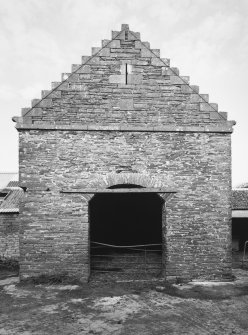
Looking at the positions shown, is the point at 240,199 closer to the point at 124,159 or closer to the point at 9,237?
the point at 124,159

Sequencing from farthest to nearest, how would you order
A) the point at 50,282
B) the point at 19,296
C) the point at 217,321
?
1. the point at 50,282
2. the point at 19,296
3. the point at 217,321

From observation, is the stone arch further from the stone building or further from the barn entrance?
the barn entrance

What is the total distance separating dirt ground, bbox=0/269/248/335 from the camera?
5.46 m

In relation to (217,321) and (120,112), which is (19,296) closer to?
(217,321)

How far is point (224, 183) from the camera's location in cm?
846

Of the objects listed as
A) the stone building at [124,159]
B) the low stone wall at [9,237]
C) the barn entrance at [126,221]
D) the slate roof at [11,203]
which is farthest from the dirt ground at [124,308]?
the barn entrance at [126,221]

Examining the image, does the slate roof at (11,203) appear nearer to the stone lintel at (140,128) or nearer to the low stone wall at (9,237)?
the low stone wall at (9,237)

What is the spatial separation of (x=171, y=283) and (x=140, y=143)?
4.25m

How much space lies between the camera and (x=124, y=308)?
252 inches

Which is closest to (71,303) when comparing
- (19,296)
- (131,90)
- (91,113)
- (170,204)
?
(19,296)

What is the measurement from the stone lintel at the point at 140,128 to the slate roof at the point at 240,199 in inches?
276

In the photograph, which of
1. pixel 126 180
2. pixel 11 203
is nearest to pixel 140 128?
pixel 126 180

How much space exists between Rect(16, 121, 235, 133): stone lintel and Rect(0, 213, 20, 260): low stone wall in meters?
5.56

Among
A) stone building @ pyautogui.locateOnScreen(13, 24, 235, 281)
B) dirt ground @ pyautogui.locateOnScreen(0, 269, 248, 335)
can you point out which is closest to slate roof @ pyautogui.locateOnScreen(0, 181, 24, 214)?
dirt ground @ pyautogui.locateOnScreen(0, 269, 248, 335)
